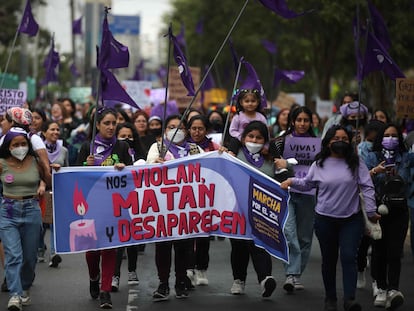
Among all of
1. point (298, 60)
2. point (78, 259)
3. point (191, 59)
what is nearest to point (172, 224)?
point (78, 259)

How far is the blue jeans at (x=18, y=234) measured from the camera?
9281 mm

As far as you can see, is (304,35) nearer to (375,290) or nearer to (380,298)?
(375,290)

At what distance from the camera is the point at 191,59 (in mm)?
51969

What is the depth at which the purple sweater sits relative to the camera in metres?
9.10

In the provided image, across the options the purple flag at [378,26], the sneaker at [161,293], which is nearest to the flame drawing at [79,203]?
the sneaker at [161,293]

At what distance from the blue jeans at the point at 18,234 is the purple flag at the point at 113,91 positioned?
1.57 m

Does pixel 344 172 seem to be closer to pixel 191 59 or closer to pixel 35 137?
pixel 35 137

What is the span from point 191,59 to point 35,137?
139ft

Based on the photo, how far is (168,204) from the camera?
9633 millimetres

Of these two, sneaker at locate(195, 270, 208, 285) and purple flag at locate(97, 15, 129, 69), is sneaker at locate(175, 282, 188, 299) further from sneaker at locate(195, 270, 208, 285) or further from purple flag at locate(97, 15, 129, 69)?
purple flag at locate(97, 15, 129, 69)

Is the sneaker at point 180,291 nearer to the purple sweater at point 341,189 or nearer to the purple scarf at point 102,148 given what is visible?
the purple scarf at point 102,148

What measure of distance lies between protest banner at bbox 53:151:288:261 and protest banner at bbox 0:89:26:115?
6.27 m

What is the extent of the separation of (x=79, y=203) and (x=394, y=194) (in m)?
2.84

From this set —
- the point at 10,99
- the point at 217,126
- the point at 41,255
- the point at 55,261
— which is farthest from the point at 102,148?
the point at 10,99
